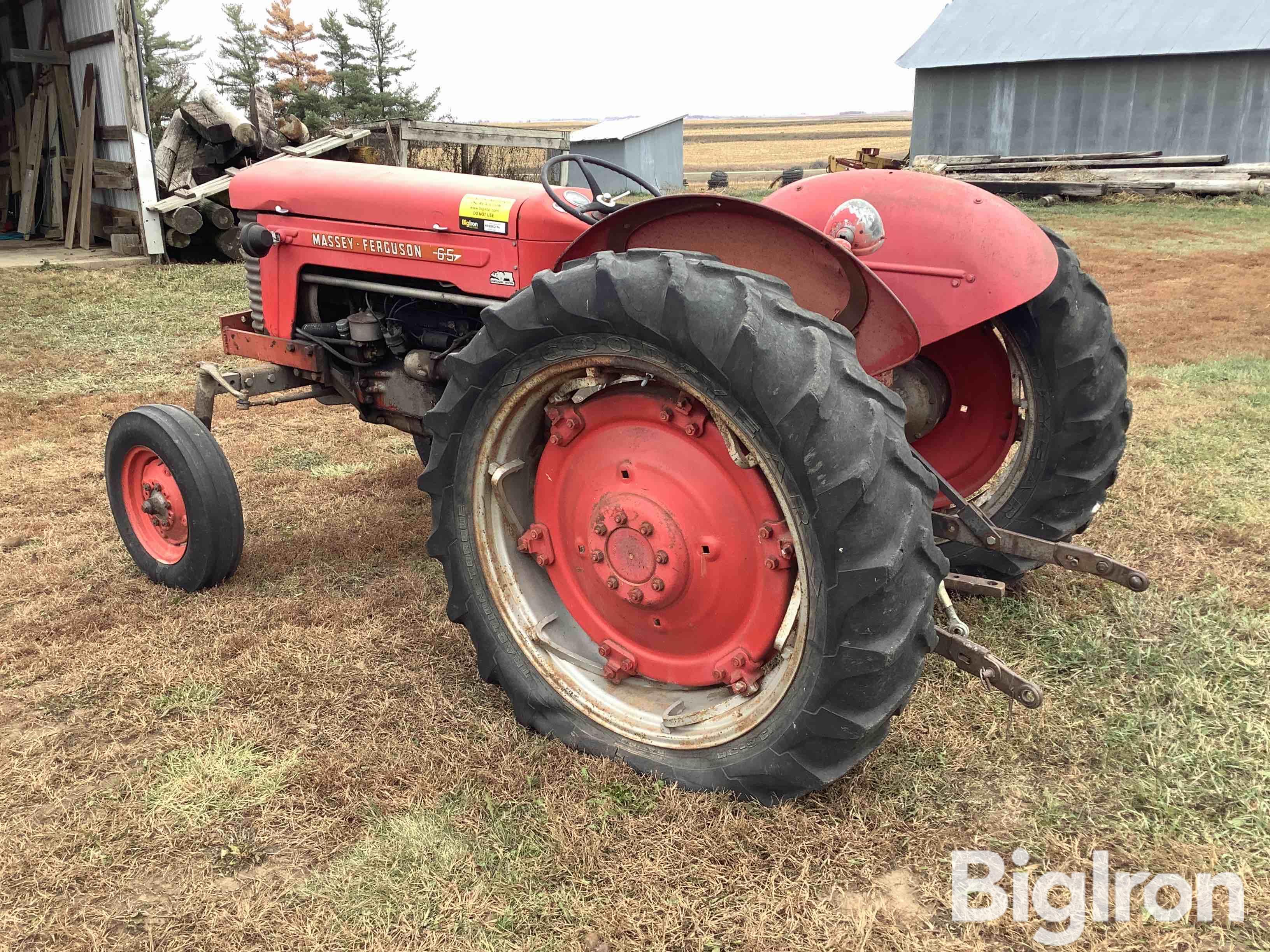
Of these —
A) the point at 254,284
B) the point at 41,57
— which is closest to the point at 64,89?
the point at 41,57

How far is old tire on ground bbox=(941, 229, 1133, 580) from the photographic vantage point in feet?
8.61

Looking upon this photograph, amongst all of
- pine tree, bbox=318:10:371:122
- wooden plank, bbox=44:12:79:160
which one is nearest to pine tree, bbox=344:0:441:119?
pine tree, bbox=318:10:371:122

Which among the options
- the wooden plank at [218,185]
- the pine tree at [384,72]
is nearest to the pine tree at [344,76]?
the pine tree at [384,72]

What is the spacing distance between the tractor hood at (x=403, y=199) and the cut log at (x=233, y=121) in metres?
9.09

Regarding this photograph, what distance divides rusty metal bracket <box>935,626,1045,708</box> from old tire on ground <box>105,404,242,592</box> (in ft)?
7.49

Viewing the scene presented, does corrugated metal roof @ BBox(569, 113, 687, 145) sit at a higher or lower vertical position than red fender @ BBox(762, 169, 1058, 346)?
higher

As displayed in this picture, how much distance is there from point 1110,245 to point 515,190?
34.7 ft

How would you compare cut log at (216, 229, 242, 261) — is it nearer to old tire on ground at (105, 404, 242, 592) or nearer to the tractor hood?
the tractor hood

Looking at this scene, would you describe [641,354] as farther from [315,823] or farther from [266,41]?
[266,41]

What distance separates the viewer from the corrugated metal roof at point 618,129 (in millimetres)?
22688

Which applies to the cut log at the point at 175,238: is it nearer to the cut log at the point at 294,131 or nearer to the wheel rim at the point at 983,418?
the cut log at the point at 294,131

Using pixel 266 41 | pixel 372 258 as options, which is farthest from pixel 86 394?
pixel 266 41

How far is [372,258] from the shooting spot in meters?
3.12

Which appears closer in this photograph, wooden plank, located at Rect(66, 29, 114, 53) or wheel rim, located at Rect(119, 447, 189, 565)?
wheel rim, located at Rect(119, 447, 189, 565)
